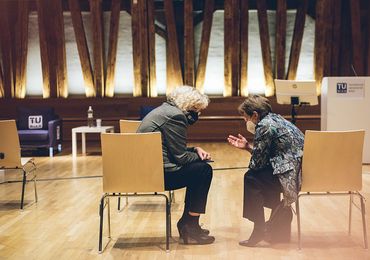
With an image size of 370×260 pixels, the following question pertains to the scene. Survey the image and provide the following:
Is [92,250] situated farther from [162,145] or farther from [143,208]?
[143,208]

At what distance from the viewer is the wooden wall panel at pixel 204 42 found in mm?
10633

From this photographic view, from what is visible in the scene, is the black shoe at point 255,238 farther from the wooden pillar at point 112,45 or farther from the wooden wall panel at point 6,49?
the wooden wall panel at point 6,49

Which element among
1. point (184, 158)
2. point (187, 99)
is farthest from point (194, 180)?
point (187, 99)

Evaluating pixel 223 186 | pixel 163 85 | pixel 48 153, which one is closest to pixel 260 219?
pixel 223 186

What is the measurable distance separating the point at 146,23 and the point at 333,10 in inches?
150

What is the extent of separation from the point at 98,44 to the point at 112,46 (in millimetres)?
299

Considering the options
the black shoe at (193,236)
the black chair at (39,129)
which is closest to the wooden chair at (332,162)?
the black shoe at (193,236)

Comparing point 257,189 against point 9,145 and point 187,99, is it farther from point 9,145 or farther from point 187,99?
point 9,145

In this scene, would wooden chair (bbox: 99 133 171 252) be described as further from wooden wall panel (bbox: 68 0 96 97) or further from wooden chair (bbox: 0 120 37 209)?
wooden wall panel (bbox: 68 0 96 97)

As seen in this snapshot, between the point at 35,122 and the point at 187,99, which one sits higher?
the point at 187,99

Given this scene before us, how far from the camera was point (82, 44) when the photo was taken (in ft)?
35.3

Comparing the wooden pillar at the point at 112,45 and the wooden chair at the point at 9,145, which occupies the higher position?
the wooden pillar at the point at 112,45

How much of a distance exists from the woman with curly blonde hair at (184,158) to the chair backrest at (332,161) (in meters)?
0.70

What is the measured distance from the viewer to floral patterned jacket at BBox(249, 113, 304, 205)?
137 inches
